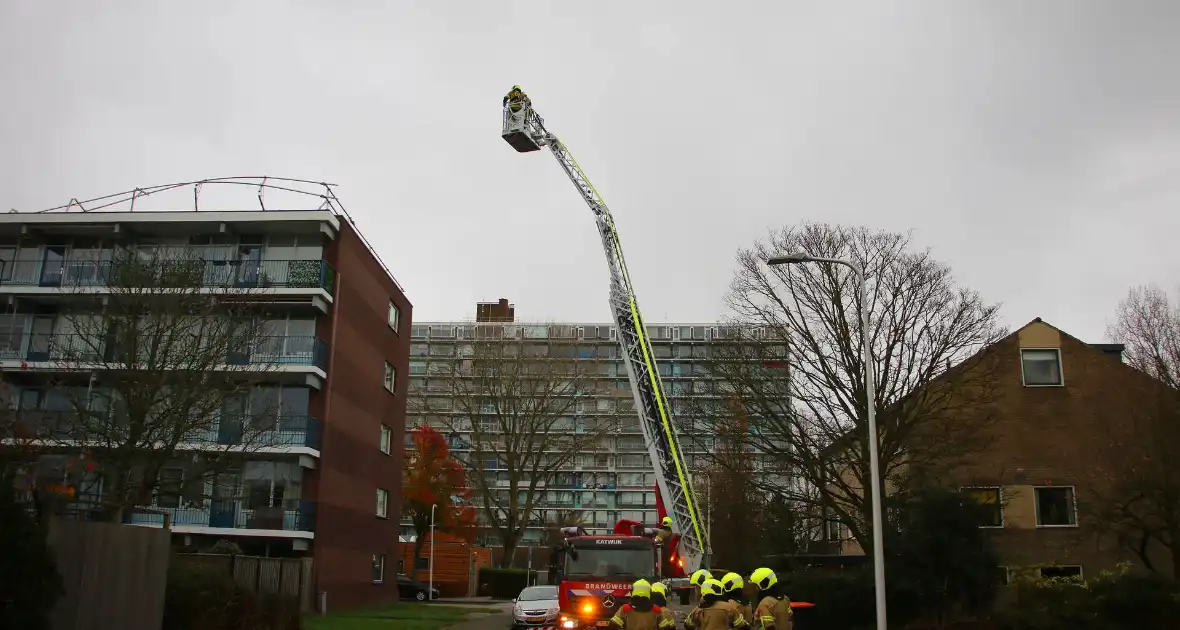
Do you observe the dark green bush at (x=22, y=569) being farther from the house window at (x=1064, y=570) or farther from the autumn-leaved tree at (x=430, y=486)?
the autumn-leaved tree at (x=430, y=486)

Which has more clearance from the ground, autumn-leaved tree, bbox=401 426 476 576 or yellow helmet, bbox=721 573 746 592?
autumn-leaved tree, bbox=401 426 476 576

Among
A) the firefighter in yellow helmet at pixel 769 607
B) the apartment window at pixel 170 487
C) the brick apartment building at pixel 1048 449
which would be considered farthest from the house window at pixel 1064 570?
the apartment window at pixel 170 487

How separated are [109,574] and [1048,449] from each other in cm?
2823

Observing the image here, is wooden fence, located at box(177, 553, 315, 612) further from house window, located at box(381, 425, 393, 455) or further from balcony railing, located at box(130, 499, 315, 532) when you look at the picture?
house window, located at box(381, 425, 393, 455)

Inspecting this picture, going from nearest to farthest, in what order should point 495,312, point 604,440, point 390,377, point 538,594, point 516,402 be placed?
point 538,594, point 390,377, point 516,402, point 604,440, point 495,312

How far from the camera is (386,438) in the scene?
37.9 m

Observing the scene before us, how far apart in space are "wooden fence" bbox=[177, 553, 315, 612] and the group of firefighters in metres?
16.8

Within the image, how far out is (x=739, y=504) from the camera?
33000 mm

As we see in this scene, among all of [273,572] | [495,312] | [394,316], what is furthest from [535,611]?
[495,312]

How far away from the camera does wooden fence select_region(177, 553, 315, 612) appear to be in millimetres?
25703

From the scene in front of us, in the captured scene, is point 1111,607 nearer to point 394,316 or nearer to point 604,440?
point 394,316

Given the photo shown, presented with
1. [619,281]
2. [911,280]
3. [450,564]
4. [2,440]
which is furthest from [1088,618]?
[450,564]

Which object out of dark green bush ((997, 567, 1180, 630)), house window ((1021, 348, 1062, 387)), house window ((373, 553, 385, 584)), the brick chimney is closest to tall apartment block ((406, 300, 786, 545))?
the brick chimney

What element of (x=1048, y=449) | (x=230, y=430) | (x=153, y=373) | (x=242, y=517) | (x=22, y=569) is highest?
(x=153, y=373)
